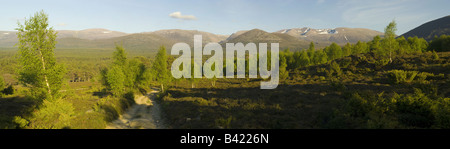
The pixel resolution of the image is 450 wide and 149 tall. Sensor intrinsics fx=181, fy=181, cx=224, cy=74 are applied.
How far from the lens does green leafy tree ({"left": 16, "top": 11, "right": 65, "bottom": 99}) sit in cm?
1499

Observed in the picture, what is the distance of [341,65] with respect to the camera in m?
46.4

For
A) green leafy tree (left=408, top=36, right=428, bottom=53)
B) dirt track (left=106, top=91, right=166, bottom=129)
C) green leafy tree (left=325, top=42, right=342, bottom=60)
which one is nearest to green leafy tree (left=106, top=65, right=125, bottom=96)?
dirt track (left=106, top=91, right=166, bottom=129)

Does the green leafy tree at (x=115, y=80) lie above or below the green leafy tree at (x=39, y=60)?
below

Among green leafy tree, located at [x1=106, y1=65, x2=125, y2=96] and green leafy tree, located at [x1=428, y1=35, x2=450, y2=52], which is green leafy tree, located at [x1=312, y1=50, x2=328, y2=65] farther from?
green leafy tree, located at [x1=106, y1=65, x2=125, y2=96]

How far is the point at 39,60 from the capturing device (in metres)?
15.6

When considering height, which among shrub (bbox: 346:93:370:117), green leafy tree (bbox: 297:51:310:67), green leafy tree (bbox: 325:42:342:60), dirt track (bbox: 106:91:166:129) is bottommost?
dirt track (bbox: 106:91:166:129)

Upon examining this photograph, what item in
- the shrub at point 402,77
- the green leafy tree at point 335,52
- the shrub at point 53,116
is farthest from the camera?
the green leafy tree at point 335,52

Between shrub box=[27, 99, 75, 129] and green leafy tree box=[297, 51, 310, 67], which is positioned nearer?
shrub box=[27, 99, 75, 129]

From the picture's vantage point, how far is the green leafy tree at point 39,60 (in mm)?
14992

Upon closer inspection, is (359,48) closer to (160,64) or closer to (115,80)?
(160,64)

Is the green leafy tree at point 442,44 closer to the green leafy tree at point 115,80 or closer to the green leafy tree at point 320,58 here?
the green leafy tree at point 320,58

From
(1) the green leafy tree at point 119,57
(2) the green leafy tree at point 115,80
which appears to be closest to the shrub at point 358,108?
(2) the green leafy tree at point 115,80

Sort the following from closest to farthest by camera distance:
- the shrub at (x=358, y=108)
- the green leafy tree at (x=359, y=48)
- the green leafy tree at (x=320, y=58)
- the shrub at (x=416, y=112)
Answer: the shrub at (x=416, y=112) → the shrub at (x=358, y=108) → the green leafy tree at (x=320, y=58) → the green leafy tree at (x=359, y=48)
